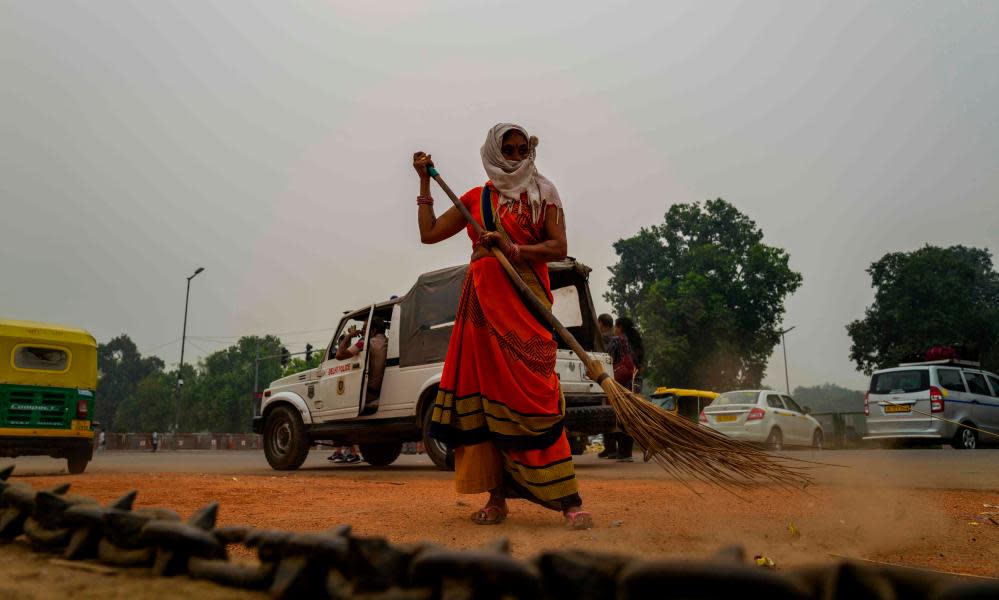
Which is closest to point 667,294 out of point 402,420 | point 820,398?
point 402,420

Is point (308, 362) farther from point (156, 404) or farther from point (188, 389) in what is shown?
point (156, 404)

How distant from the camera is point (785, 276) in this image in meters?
42.7

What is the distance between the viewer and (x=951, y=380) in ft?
47.0

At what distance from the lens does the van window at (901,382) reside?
14117mm

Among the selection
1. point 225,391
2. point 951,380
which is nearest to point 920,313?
point 951,380

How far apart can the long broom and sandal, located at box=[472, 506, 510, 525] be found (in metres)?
0.78

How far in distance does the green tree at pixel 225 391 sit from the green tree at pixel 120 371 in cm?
2644

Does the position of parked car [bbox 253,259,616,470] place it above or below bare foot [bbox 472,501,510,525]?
above

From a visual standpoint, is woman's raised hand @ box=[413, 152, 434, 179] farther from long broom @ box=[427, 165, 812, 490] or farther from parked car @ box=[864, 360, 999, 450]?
parked car @ box=[864, 360, 999, 450]

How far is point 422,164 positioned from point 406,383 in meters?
4.99

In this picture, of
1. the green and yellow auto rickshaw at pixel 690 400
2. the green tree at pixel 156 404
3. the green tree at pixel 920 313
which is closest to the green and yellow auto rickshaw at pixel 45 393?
the green and yellow auto rickshaw at pixel 690 400

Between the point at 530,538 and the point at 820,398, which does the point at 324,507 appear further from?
the point at 820,398

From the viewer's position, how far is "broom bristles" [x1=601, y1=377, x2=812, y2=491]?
3.24m

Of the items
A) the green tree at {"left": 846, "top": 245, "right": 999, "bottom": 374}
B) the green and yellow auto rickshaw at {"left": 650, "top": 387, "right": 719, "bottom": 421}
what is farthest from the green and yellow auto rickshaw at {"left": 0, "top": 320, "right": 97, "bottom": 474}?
the green tree at {"left": 846, "top": 245, "right": 999, "bottom": 374}
